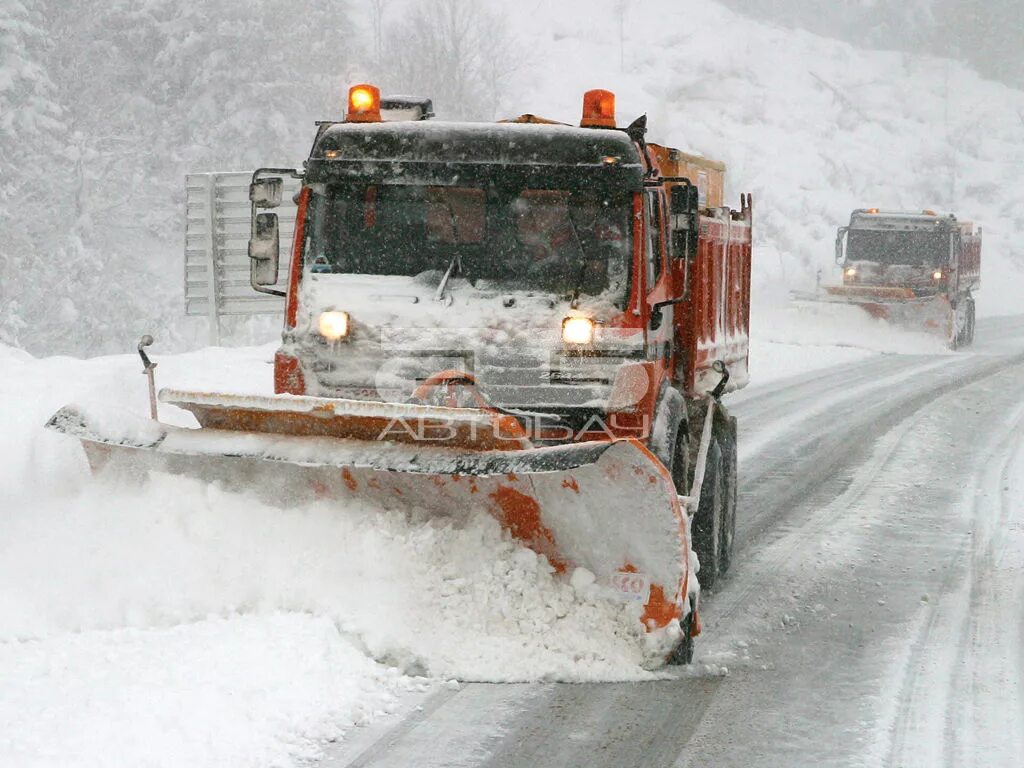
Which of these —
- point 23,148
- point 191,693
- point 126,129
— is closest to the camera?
point 191,693

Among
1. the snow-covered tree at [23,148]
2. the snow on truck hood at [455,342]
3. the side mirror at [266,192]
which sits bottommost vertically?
the snow on truck hood at [455,342]

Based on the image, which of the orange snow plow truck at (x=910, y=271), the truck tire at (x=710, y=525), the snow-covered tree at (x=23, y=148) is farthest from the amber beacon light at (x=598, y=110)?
the snow-covered tree at (x=23, y=148)

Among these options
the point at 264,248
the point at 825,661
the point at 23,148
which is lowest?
the point at 825,661

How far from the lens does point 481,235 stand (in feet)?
19.5

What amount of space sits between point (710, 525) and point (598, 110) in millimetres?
2207

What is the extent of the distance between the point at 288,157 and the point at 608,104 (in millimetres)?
27688

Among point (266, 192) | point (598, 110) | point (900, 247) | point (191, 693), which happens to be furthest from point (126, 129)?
point (191, 693)

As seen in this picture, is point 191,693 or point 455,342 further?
point 455,342

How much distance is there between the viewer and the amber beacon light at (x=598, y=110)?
6.23 m

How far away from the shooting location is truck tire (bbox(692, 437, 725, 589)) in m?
6.70

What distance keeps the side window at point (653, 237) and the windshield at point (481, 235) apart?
0.40 ft

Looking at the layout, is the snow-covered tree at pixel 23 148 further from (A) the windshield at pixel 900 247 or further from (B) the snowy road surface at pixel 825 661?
(B) the snowy road surface at pixel 825 661

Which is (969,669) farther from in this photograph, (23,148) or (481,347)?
(23,148)

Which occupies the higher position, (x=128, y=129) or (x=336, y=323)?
(x=128, y=129)
